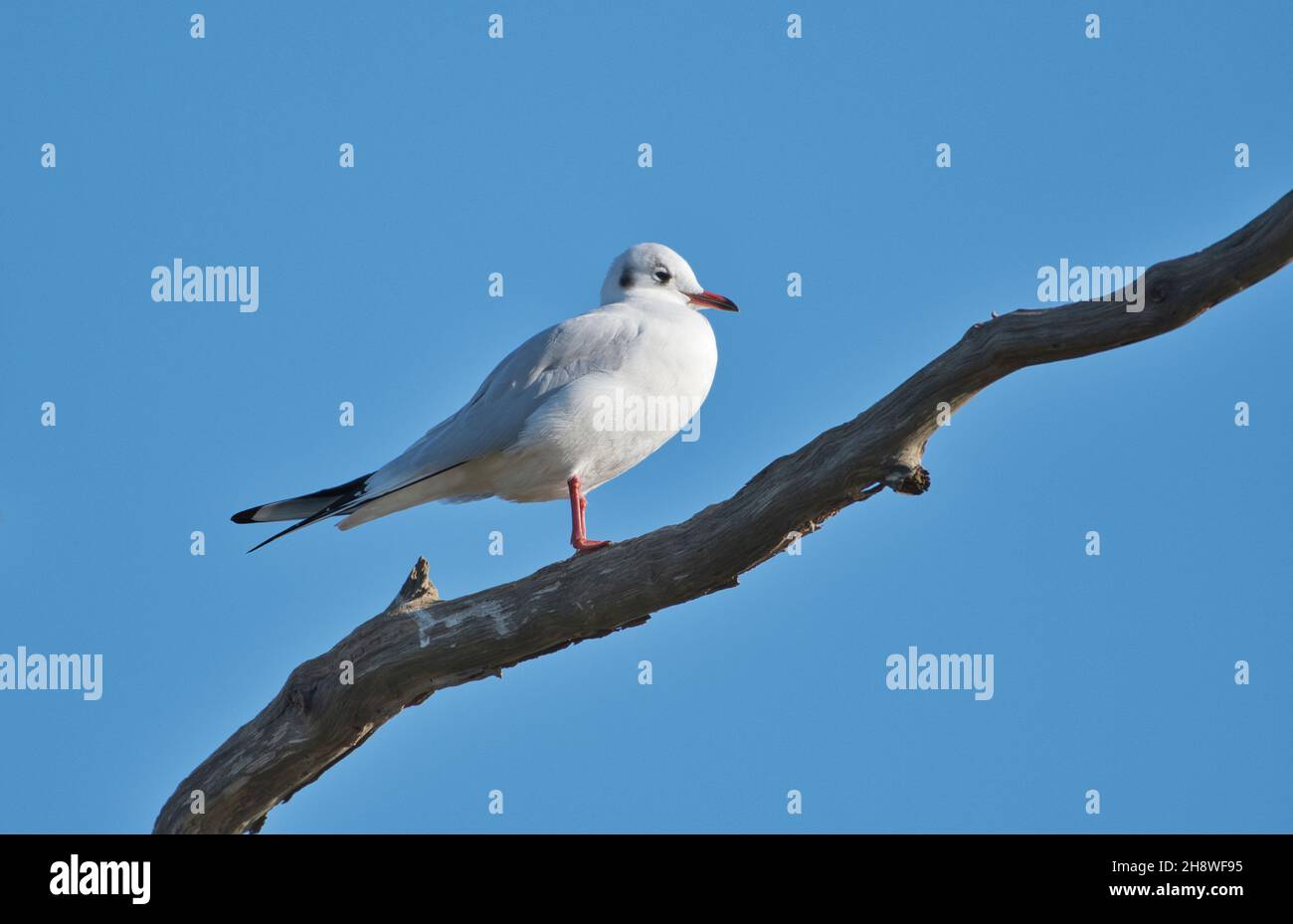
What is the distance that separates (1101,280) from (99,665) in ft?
22.1

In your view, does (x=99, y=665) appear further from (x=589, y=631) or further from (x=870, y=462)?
(x=870, y=462)

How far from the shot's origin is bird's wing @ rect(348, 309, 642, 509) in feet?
28.8

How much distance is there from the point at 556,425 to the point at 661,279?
1.86 m

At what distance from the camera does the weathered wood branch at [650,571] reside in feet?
21.1

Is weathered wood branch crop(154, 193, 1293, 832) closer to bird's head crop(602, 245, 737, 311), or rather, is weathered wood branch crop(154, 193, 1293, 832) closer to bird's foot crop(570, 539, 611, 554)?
bird's foot crop(570, 539, 611, 554)

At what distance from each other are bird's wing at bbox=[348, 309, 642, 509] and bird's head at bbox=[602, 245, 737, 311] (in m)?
0.93

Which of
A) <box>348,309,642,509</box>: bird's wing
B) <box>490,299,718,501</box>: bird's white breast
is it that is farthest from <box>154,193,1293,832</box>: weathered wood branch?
<box>490,299,718,501</box>: bird's white breast

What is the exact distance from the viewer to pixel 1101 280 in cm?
832

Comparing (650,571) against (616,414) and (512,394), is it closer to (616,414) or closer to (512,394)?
(616,414)

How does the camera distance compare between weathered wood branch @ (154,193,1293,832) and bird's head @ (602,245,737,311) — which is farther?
bird's head @ (602,245,737,311)

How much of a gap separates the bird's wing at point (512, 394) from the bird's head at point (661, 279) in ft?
3.05

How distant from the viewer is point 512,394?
8930 millimetres
